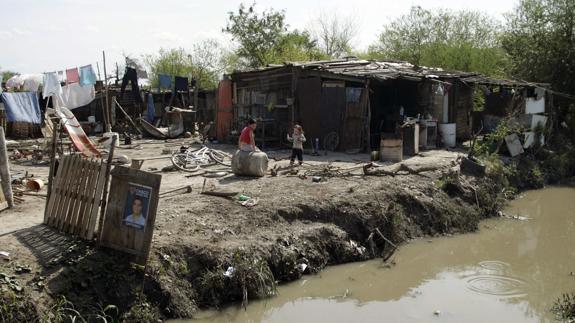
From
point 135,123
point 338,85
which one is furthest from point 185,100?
point 338,85

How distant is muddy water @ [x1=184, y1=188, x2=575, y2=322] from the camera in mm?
7504

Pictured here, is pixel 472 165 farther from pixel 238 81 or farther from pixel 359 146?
pixel 238 81

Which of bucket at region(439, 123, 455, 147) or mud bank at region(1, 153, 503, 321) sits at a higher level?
bucket at region(439, 123, 455, 147)

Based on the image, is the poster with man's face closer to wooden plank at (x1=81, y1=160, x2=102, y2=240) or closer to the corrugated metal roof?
wooden plank at (x1=81, y1=160, x2=102, y2=240)

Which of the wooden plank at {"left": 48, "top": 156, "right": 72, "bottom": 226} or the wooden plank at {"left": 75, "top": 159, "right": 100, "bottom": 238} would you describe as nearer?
the wooden plank at {"left": 75, "top": 159, "right": 100, "bottom": 238}

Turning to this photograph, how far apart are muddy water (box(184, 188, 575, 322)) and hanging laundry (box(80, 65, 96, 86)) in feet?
49.5

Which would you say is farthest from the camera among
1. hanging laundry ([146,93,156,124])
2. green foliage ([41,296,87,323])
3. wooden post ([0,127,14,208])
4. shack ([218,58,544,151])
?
hanging laundry ([146,93,156,124])

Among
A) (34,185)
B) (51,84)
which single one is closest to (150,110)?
(51,84)

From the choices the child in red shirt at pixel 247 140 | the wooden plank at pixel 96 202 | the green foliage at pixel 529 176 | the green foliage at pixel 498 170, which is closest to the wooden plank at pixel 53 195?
the wooden plank at pixel 96 202

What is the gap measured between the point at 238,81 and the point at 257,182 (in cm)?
976

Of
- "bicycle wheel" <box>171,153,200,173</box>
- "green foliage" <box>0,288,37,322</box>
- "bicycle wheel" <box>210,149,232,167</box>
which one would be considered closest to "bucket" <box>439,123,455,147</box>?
"bicycle wheel" <box>210,149,232,167</box>

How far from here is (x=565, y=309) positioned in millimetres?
7406

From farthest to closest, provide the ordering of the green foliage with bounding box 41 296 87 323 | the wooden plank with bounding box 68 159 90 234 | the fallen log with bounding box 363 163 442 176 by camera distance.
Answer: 1. the fallen log with bounding box 363 163 442 176
2. the wooden plank with bounding box 68 159 90 234
3. the green foliage with bounding box 41 296 87 323

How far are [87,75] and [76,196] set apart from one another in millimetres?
14707
